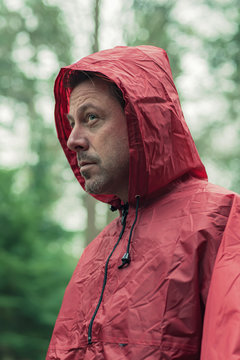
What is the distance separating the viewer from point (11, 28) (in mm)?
9922

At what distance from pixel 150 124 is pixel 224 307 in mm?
887

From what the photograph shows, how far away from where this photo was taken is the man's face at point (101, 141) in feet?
6.63

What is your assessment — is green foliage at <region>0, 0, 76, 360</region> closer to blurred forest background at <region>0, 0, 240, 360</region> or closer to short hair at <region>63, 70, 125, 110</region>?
blurred forest background at <region>0, 0, 240, 360</region>

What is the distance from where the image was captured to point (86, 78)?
221 cm

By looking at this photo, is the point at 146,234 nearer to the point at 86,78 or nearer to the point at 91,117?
the point at 91,117

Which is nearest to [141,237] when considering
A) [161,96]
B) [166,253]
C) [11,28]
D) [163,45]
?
[166,253]

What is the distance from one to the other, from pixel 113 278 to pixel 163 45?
7399 mm

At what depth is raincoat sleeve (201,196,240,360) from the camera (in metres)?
1.32

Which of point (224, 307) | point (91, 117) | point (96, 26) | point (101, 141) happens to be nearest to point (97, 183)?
point (101, 141)

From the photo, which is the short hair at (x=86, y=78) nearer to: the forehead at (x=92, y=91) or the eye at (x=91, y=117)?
the forehead at (x=92, y=91)

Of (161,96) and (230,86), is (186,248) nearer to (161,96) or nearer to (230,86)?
(161,96)

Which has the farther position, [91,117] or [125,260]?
[91,117]

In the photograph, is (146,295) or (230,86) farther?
(230,86)

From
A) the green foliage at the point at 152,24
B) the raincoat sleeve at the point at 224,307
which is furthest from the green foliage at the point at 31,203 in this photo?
the raincoat sleeve at the point at 224,307
